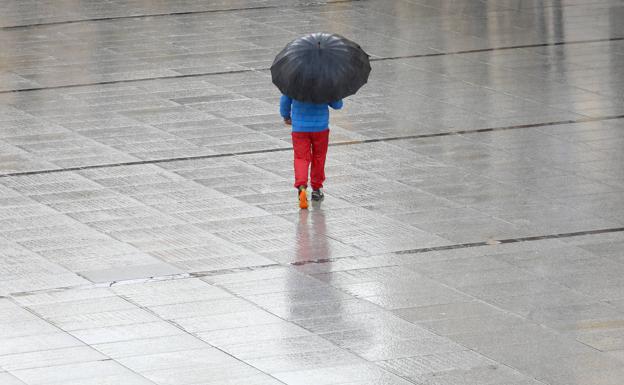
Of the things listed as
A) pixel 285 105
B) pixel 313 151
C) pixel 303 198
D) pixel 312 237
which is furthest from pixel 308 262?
pixel 285 105

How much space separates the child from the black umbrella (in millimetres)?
230

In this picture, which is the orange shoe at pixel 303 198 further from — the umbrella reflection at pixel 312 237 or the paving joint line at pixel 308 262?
the paving joint line at pixel 308 262

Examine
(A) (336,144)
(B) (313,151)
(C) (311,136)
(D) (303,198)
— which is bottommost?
(A) (336,144)

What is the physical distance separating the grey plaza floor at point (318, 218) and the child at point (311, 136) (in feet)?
0.93

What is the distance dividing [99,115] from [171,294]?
6.97m

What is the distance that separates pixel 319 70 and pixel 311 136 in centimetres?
64

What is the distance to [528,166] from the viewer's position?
1424 cm

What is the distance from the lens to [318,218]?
12.7m

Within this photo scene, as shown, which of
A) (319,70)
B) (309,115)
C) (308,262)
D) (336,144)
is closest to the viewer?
(308,262)

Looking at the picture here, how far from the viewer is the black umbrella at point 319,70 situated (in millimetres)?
12852

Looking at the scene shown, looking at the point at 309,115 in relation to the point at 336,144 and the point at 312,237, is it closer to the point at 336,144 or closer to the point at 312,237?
the point at 312,237

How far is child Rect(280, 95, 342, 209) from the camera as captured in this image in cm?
1317

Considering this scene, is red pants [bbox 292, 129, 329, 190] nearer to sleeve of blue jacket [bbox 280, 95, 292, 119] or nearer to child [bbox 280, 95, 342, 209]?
child [bbox 280, 95, 342, 209]

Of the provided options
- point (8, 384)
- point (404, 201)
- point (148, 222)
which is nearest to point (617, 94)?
point (404, 201)
